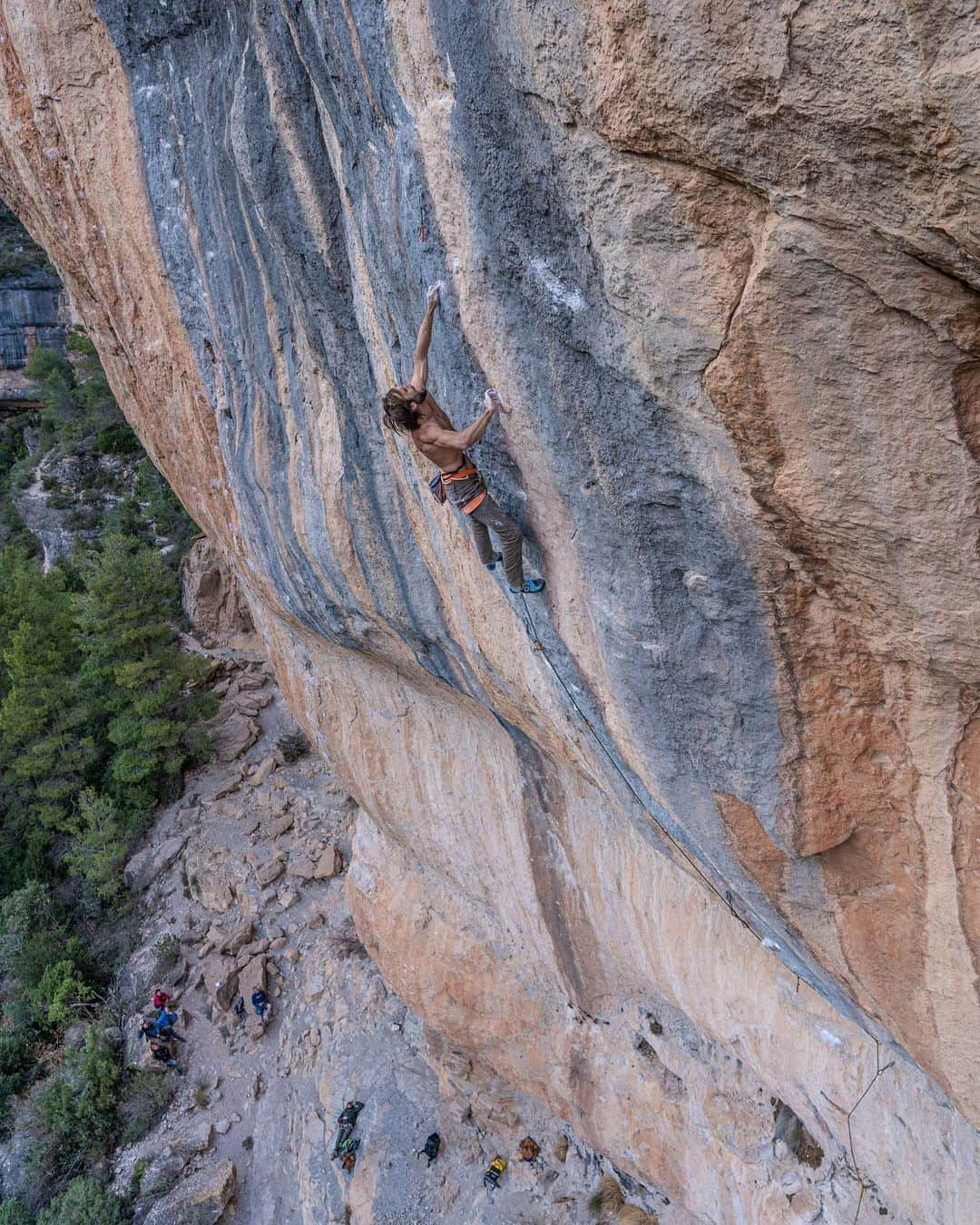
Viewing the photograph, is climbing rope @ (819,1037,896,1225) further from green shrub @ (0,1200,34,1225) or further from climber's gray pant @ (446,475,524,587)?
green shrub @ (0,1200,34,1225)

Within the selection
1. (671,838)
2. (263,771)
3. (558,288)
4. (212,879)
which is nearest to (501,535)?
(558,288)

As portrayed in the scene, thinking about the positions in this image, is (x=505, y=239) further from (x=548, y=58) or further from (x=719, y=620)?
(x=719, y=620)

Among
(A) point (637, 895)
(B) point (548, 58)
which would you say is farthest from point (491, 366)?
(A) point (637, 895)

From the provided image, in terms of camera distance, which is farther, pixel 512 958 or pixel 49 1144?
pixel 49 1144

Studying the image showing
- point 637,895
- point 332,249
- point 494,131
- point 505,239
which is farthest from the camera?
point 637,895

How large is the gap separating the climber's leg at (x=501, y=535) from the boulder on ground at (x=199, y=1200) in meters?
8.11

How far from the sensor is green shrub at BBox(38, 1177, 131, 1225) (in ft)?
26.8

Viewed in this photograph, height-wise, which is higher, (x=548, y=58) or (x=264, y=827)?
(x=548, y=58)

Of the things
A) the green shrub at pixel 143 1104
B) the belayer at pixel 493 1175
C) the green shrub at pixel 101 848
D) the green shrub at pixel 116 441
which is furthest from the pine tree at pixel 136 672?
the green shrub at pixel 116 441

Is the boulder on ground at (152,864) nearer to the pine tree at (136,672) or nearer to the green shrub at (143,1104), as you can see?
the pine tree at (136,672)

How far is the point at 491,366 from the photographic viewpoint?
8.87ft

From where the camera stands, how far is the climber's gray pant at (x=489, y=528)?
9.87 ft

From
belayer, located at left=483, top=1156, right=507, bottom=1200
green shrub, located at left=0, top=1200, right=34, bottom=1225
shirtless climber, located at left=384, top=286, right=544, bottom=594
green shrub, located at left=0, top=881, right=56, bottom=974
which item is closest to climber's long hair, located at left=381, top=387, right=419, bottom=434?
shirtless climber, located at left=384, top=286, right=544, bottom=594

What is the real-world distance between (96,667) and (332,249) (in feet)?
36.6
